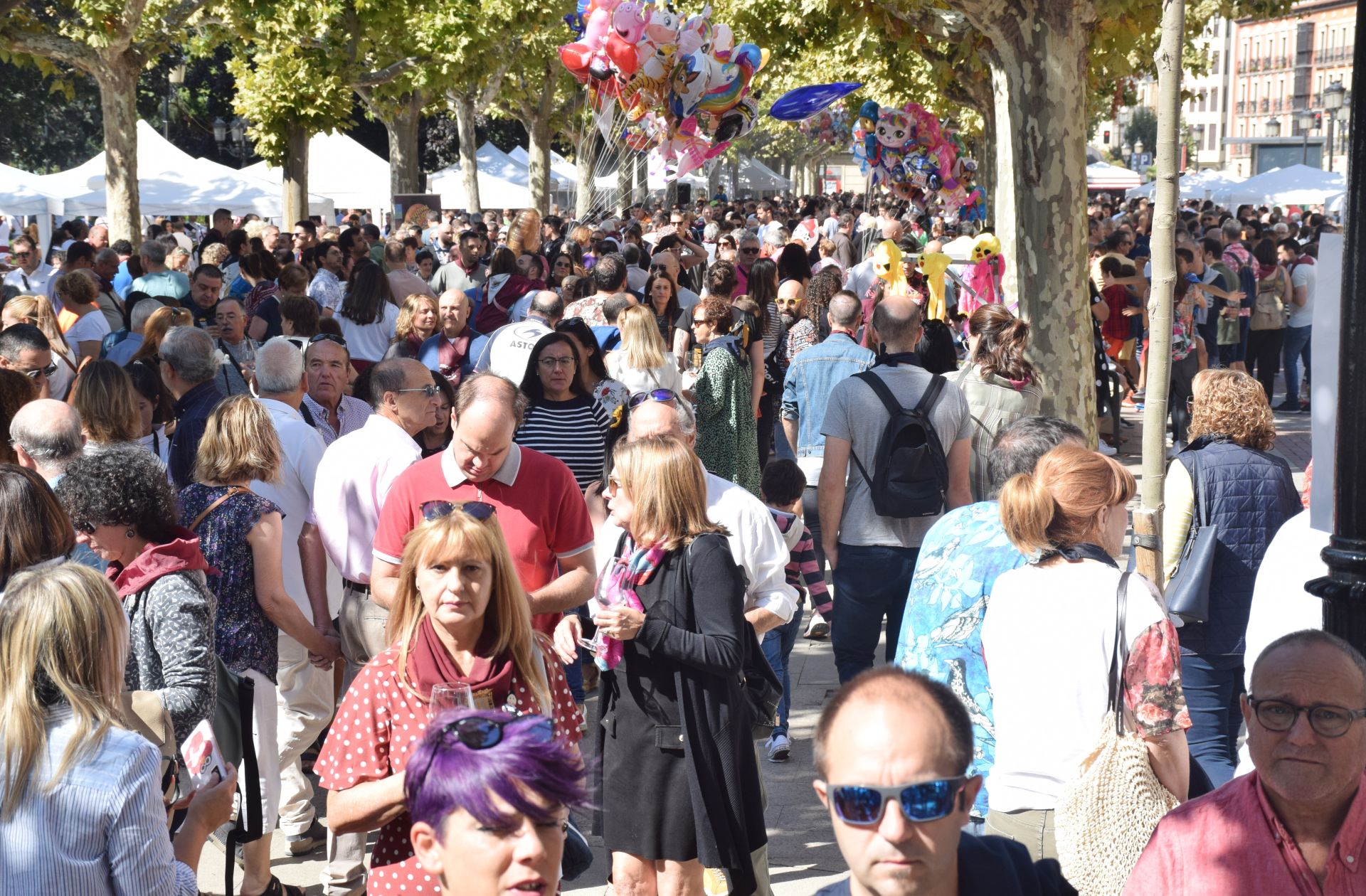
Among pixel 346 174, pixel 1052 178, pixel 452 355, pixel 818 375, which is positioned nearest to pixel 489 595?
pixel 818 375

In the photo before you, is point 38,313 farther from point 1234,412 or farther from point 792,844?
point 1234,412

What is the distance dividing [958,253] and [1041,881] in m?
11.5

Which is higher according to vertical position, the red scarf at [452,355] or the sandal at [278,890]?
the red scarf at [452,355]

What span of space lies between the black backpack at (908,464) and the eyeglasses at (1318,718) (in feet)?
10.9

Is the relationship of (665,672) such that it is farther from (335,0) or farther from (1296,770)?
(335,0)

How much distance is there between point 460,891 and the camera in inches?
91.1

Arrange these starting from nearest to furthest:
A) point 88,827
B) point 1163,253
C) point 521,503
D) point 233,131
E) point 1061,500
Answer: point 88,827 → point 1061,500 → point 521,503 → point 1163,253 → point 233,131

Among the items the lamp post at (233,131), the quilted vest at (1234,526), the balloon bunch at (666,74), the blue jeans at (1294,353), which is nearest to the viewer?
the quilted vest at (1234,526)

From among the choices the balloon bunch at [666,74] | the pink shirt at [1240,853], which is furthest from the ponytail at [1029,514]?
the balloon bunch at [666,74]

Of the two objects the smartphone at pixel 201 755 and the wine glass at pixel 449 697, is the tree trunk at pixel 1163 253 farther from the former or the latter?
the smartphone at pixel 201 755

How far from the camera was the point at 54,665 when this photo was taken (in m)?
2.80

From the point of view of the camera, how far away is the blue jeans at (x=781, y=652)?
6012 millimetres

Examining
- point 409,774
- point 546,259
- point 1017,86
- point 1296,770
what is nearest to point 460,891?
point 409,774

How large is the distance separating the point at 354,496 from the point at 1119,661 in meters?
2.99
